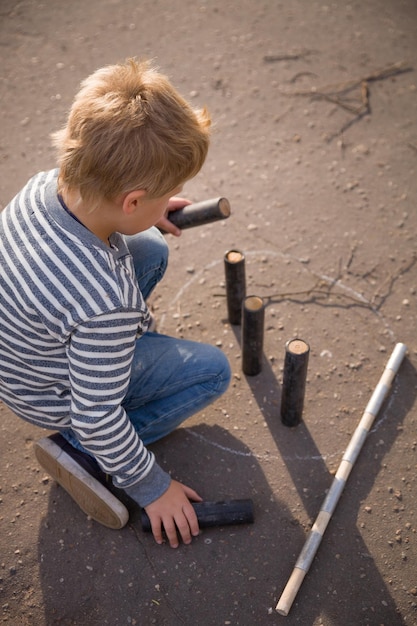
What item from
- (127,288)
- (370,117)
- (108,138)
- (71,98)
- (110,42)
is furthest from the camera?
(110,42)

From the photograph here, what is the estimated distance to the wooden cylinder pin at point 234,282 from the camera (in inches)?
117

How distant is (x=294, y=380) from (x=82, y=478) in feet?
3.21

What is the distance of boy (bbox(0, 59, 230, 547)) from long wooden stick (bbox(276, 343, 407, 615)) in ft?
2.06

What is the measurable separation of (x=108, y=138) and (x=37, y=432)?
1.62 m

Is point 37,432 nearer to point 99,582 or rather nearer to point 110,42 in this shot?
point 99,582

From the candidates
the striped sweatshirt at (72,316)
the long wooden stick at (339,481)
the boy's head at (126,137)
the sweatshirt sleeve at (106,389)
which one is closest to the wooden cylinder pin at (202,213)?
the striped sweatshirt at (72,316)

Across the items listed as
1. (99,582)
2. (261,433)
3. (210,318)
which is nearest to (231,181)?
(210,318)

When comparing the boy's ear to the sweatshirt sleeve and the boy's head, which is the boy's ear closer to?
the boy's head

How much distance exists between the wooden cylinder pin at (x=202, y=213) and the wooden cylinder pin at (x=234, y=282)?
0.77ft

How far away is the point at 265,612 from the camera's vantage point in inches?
92.0

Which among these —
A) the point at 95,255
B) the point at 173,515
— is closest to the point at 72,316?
the point at 95,255

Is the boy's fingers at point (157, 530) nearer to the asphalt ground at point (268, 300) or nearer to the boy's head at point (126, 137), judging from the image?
the asphalt ground at point (268, 300)

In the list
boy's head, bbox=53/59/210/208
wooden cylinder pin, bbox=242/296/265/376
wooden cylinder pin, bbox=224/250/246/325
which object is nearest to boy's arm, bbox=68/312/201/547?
boy's head, bbox=53/59/210/208

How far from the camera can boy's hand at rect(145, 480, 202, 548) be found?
2408 mm
